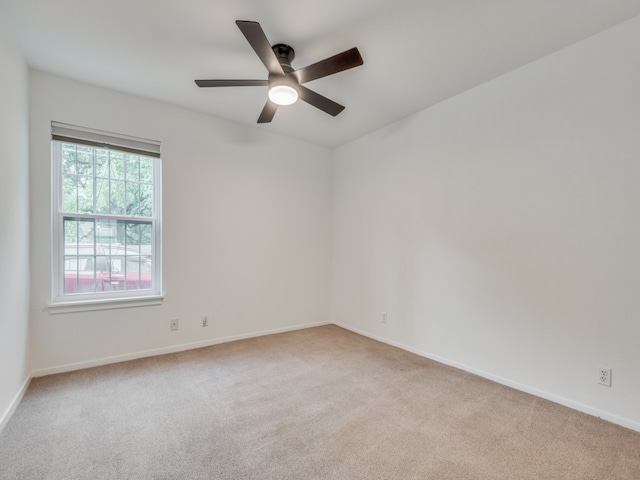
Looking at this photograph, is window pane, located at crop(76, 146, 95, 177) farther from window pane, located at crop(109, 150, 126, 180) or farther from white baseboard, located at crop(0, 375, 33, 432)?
white baseboard, located at crop(0, 375, 33, 432)

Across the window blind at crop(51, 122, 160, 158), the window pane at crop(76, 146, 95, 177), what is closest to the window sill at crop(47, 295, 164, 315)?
the window pane at crop(76, 146, 95, 177)

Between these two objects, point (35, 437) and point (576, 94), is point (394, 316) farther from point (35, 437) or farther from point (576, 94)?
point (35, 437)

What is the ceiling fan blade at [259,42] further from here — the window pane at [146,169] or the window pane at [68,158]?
the window pane at [68,158]

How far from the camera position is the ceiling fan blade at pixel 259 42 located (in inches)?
62.7

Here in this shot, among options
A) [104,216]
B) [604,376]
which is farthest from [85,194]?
[604,376]

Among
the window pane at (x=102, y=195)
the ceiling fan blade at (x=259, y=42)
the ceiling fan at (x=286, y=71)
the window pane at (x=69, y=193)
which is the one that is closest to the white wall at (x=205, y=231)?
the window pane at (x=69, y=193)

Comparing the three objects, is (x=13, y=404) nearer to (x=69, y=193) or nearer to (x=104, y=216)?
(x=104, y=216)

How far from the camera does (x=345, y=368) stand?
285 centimetres

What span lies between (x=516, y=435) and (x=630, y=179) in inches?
70.0

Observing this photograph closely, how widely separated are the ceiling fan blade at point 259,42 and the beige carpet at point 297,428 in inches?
91.1

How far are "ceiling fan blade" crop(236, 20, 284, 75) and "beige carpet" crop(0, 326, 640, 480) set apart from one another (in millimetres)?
2315

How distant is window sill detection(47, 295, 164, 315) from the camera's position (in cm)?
264

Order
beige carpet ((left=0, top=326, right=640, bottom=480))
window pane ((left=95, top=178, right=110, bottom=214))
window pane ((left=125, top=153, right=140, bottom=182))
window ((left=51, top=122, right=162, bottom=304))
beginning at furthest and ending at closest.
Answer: window pane ((left=125, top=153, right=140, bottom=182)) → window pane ((left=95, top=178, right=110, bottom=214)) → window ((left=51, top=122, right=162, bottom=304)) → beige carpet ((left=0, top=326, right=640, bottom=480))

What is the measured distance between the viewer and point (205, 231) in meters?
3.39
